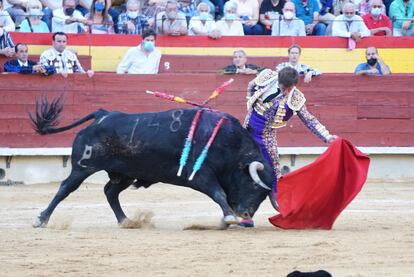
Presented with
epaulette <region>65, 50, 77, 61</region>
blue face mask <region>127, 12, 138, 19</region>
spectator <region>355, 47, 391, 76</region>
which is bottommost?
spectator <region>355, 47, 391, 76</region>

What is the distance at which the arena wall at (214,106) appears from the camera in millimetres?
12656

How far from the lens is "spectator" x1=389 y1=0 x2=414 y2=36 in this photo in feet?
45.8

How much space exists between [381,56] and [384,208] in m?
3.59

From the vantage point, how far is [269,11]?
13.6 m

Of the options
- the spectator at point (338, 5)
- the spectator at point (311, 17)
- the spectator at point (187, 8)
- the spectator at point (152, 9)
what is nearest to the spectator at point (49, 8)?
the spectator at point (152, 9)

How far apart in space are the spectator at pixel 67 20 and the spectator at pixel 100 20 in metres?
0.11

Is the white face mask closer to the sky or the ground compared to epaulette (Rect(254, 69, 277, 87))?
closer to the ground

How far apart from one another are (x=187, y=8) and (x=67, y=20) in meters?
1.35

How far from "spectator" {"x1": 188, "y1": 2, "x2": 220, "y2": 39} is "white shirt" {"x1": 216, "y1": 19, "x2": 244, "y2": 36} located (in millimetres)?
81

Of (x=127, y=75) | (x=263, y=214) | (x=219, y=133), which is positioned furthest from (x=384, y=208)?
(x=127, y=75)

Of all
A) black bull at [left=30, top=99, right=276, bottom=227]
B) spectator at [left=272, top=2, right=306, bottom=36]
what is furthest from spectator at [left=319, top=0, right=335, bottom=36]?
black bull at [left=30, top=99, right=276, bottom=227]

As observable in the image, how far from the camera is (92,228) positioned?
9062 millimetres

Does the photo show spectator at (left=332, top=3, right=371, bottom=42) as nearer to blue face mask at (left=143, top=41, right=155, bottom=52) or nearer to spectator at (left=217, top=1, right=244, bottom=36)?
spectator at (left=217, top=1, right=244, bottom=36)

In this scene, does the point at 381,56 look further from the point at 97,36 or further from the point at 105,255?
the point at 105,255
